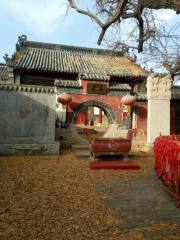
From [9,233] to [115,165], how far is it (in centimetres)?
312

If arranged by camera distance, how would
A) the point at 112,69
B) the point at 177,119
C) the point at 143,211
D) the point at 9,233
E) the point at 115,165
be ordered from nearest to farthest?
1. the point at 9,233
2. the point at 143,211
3. the point at 115,165
4. the point at 177,119
5. the point at 112,69

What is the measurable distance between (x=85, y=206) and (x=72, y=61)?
1112 centimetres

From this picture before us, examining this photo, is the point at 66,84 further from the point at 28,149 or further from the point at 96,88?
the point at 28,149

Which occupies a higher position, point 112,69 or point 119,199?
point 112,69

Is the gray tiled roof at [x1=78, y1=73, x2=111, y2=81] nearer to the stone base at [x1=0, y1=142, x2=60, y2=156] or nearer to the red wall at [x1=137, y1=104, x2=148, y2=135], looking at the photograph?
the red wall at [x1=137, y1=104, x2=148, y2=135]

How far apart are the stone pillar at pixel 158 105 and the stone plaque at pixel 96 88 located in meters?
2.83

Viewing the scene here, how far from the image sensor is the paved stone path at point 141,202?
228 cm

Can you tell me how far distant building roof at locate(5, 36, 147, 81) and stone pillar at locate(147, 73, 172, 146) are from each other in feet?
9.80

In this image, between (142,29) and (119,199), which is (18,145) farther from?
(142,29)

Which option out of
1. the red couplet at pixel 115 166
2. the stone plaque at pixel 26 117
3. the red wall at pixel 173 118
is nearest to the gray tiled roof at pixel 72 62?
the red wall at pixel 173 118

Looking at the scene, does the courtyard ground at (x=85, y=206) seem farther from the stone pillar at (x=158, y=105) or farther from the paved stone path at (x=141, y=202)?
the stone pillar at (x=158, y=105)

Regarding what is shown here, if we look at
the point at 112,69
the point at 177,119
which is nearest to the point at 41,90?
the point at 112,69

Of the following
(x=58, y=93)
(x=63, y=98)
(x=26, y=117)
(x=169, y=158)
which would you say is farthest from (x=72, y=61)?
(x=169, y=158)

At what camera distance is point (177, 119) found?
32.0ft
